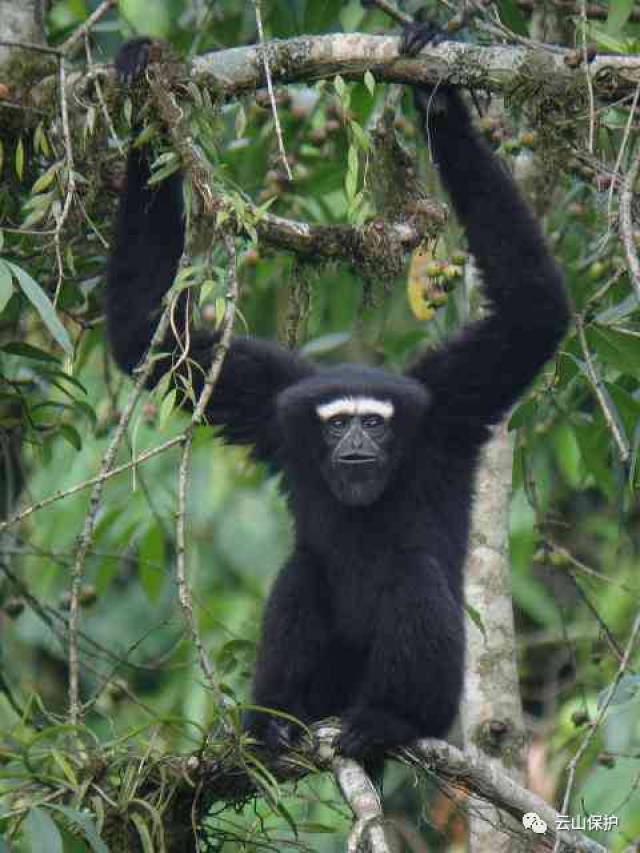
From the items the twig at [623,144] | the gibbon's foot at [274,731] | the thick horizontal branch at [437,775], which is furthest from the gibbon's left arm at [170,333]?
the twig at [623,144]

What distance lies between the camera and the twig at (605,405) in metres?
4.71

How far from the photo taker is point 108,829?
16.3 feet

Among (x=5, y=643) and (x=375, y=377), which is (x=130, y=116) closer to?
(x=375, y=377)

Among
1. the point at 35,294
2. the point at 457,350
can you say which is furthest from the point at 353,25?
the point at 35,294

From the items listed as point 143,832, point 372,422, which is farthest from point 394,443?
point 143,832

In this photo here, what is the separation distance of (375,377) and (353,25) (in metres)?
1.94

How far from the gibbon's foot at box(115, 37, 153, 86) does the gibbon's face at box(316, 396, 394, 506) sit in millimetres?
1609

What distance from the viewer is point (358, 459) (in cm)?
646

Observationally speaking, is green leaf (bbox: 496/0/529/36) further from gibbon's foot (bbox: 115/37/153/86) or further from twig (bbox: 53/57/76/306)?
twig (bbox: 53/57/76/306)

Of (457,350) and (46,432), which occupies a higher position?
(457,350)

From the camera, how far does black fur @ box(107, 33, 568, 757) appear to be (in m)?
6.12

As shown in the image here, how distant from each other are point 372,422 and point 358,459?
19 centimetres

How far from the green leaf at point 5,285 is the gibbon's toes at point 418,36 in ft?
6.02

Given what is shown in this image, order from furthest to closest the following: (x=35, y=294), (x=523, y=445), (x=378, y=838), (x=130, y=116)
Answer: (x=523, y=445) < (x=130, y=116) < (x=35, y=294) < (x=378, y=838)
